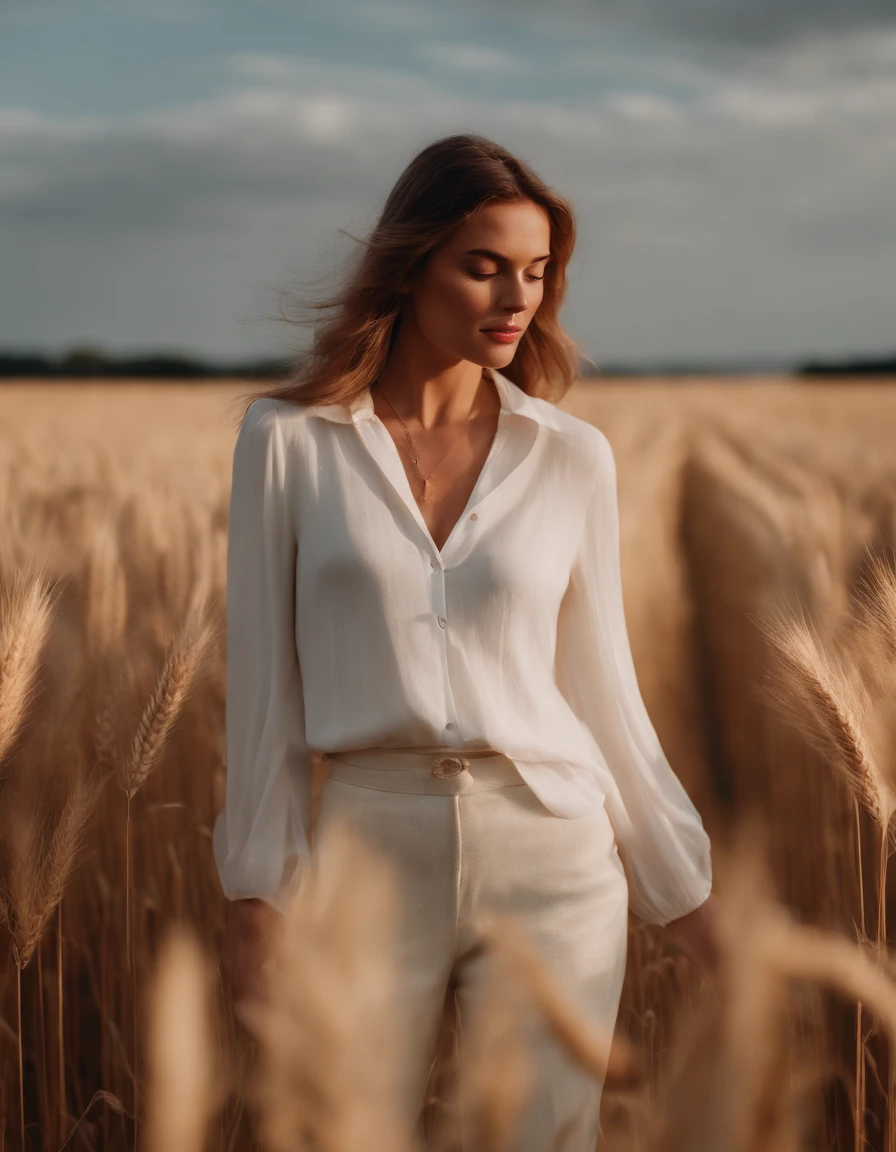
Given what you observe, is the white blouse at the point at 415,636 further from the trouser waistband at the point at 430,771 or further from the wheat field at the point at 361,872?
the wheat field at the point at 361,872

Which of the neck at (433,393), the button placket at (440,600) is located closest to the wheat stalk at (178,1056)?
the button placket at (440,600)

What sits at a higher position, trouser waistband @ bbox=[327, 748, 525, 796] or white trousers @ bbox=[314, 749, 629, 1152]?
trouser waistband @ bbox=[327, 748, 525, 796]

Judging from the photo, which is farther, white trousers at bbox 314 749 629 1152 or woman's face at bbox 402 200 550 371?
woman's face at bbox 402 200 550 371

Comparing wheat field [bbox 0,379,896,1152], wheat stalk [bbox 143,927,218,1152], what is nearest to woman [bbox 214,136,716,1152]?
wheat field [bbox 0,379,896,1152]

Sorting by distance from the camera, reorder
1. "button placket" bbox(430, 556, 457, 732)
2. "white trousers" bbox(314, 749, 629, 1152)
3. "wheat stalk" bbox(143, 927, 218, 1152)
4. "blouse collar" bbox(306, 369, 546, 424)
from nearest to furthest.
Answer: "wheat stalk" bbox(143, 927, 218, 1152) → "white trousers" bbox(314, 749, 629, 1152) → "button placket" bbox(430, 556, 457, 732) → "blouse collar" bbox(306, 369, 546, 424)

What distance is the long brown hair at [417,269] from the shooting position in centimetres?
154

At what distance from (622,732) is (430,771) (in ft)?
1.05

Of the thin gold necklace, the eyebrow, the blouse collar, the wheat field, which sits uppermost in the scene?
the eyebrow

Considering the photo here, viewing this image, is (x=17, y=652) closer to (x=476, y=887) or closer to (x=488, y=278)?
(x=476, y=887)

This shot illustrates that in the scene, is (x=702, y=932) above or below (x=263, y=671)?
below

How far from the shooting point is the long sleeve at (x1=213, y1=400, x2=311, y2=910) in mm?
1534

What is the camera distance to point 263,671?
1.55m

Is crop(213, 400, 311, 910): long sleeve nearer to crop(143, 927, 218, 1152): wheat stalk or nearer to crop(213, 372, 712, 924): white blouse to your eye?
crop(213, 372, 712, 924): white blouse

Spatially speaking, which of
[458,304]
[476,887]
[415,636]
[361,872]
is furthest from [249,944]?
[361,872]
